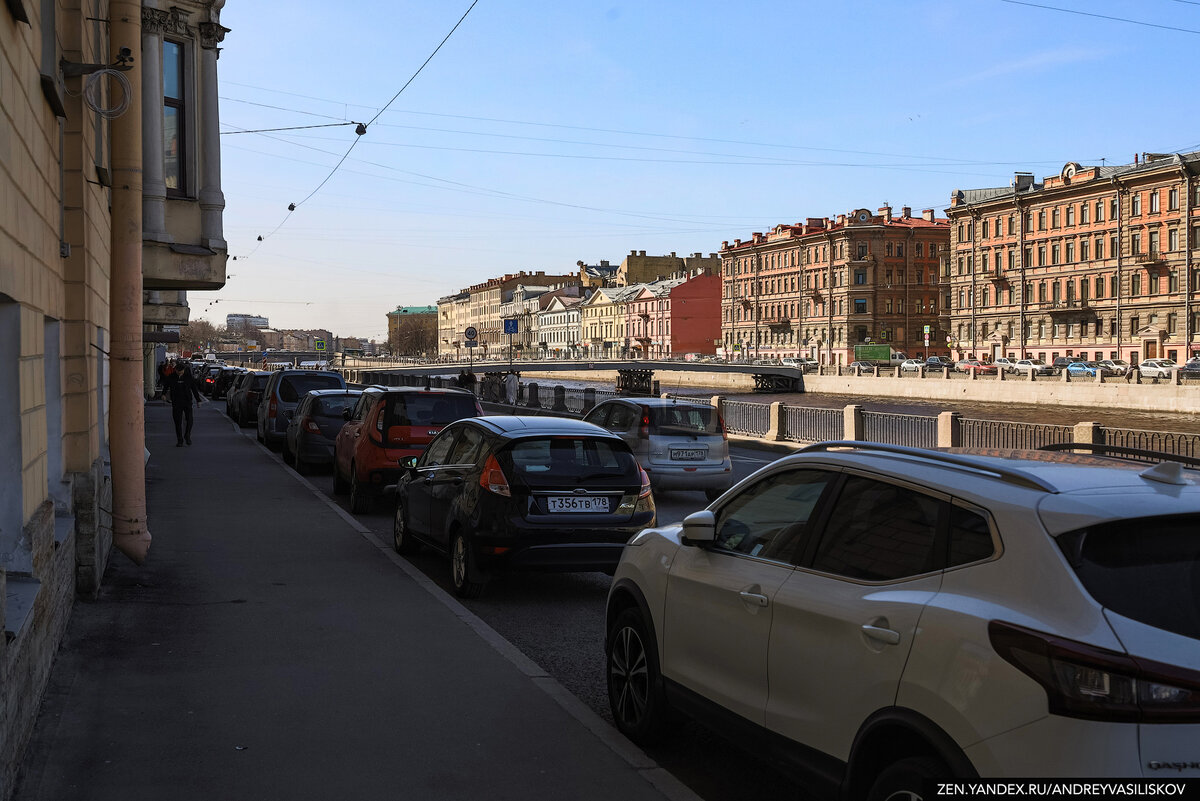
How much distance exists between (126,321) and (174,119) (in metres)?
11.2

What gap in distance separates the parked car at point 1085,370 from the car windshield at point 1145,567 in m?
63.4

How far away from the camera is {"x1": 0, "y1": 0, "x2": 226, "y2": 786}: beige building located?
560cm

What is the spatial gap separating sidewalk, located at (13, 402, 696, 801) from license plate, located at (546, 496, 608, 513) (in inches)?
41.0

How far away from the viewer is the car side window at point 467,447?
31.7 ft

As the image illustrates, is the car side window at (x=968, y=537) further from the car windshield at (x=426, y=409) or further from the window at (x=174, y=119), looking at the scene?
the window at (x=174, y=119)

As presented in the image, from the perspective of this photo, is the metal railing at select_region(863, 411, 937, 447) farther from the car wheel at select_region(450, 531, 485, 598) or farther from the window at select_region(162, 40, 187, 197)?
the car wheel at select_region(450, 531, 485, 598)

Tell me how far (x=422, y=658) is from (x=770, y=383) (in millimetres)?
81526

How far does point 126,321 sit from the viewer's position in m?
Answer: 10.0

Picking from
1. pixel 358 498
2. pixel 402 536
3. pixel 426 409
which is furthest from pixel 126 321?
pixel 426 409

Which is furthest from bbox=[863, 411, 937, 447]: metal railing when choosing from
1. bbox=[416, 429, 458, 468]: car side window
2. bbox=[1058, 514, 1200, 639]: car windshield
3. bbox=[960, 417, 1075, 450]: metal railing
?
bbox=[1058, 514, 1200, 639]: car windshield

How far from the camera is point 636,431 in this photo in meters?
17.4

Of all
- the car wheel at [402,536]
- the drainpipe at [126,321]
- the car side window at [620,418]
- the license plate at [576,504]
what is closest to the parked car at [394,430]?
the car wheel at [402,536]

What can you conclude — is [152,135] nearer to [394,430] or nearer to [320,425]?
[320,425]

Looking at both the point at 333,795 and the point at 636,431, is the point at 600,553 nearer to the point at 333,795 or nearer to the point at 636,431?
the point at 333,795
